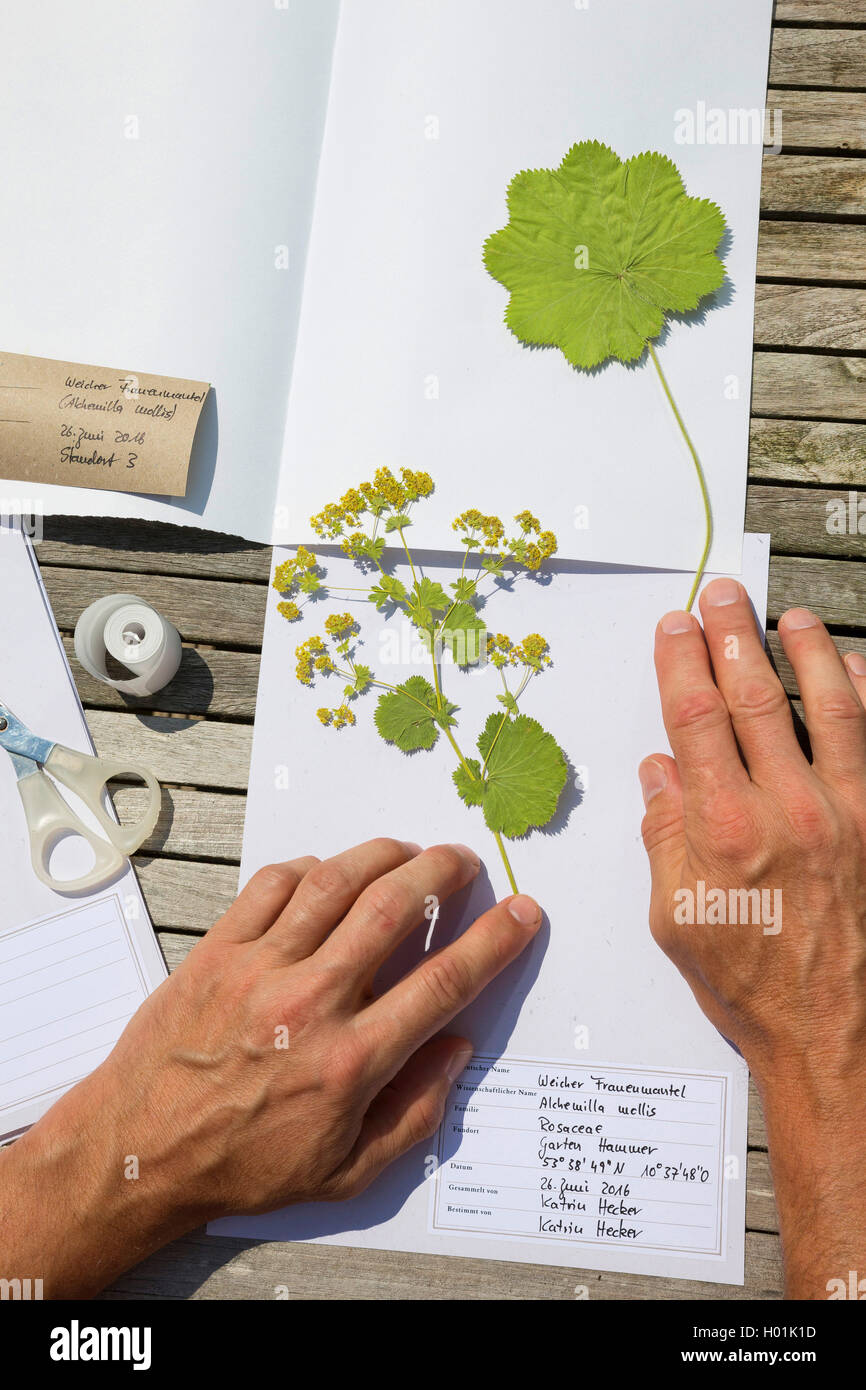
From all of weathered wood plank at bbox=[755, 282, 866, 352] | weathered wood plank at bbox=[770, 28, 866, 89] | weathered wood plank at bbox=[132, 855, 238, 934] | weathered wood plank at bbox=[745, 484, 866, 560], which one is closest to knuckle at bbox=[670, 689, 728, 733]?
weathered wood plank at bbox=[745, 484, 866, 560]

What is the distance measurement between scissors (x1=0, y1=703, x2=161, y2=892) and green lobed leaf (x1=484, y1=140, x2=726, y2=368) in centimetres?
83

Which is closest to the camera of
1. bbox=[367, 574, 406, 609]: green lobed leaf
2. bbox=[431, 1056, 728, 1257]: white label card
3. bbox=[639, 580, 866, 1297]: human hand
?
bbox=[639, 580, 866, 1297]: human hand

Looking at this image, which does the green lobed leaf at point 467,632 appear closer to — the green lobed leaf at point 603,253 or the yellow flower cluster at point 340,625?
the yellow flower cluster at point 340,625

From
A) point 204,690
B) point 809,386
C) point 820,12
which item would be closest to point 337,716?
point 204,690

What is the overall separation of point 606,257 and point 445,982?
950 mm

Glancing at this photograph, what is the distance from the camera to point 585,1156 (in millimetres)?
1091

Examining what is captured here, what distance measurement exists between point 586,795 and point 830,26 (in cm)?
111

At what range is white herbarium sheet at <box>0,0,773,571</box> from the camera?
3.92 feet

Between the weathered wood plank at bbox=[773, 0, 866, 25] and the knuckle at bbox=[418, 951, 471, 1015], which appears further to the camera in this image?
the weathered wood plank at bbox=[773, 0, 866, 25]

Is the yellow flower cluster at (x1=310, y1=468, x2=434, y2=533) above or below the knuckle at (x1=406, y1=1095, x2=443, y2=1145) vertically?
above

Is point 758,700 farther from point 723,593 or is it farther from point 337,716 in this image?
point 337,716

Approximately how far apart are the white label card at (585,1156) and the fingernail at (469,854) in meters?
0.25

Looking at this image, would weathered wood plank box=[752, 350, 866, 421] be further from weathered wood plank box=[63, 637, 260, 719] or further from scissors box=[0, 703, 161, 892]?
scissors box=[0, 703, 161, 892]

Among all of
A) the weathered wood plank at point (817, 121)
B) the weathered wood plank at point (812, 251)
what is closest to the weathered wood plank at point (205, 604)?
the weathered wood plank at point (812, 251)
